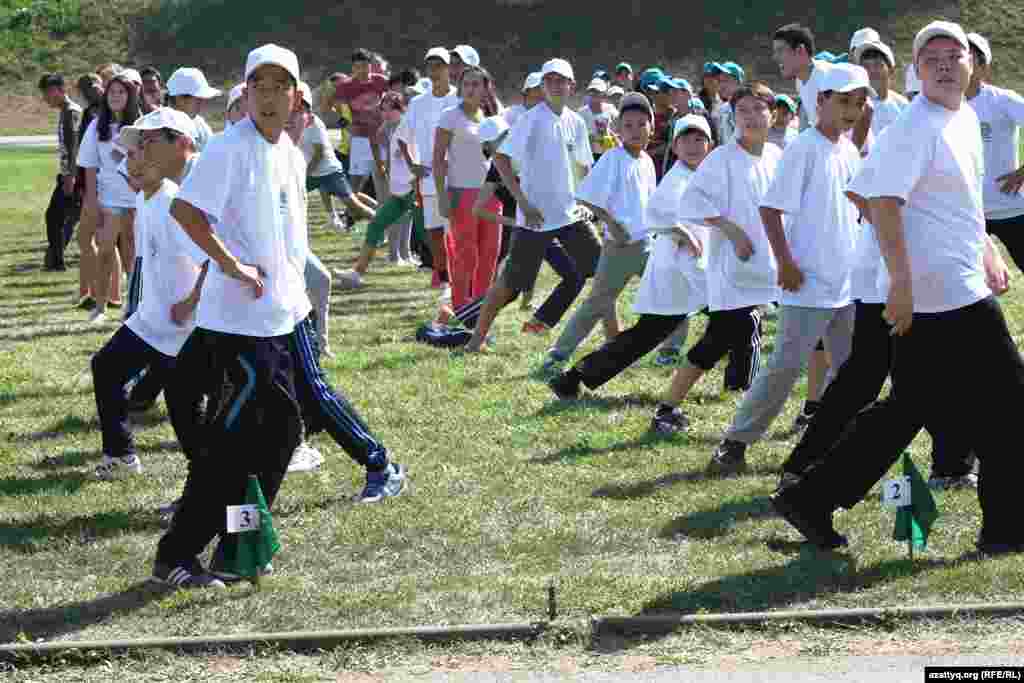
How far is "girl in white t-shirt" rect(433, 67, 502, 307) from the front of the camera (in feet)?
45.7

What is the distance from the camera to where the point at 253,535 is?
22.5 feet

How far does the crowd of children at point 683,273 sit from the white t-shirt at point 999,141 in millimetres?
17

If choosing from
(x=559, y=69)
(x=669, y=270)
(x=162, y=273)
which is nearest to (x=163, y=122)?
(x=162, y=273)

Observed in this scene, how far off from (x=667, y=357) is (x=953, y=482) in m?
4.06

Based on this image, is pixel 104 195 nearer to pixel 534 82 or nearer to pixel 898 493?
pixel 534 82

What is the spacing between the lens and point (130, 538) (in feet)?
25.8

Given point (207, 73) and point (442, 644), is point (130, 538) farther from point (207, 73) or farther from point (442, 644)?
point (207, 73)

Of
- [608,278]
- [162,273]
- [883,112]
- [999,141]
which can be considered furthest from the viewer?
[608,278]

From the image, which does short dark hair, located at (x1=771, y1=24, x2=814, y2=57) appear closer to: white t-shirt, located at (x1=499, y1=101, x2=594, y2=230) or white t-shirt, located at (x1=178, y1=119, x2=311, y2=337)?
white t-shirt, located at (x1=499, y1=101, x2=594, y2=230)

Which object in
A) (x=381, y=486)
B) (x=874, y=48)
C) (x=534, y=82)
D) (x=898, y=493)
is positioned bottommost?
(x=381, y=486)

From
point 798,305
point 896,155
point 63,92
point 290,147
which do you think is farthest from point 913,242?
point 63,92

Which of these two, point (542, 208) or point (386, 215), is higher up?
point (542, 208)

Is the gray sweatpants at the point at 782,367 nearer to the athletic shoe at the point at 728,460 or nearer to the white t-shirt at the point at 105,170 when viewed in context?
the athletic shoe at the point at 728,460

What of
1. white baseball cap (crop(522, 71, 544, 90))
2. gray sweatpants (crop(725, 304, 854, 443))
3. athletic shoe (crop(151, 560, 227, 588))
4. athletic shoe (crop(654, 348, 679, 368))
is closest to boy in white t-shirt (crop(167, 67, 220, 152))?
white baseball cap (crop(522, 71, 544, 90))
